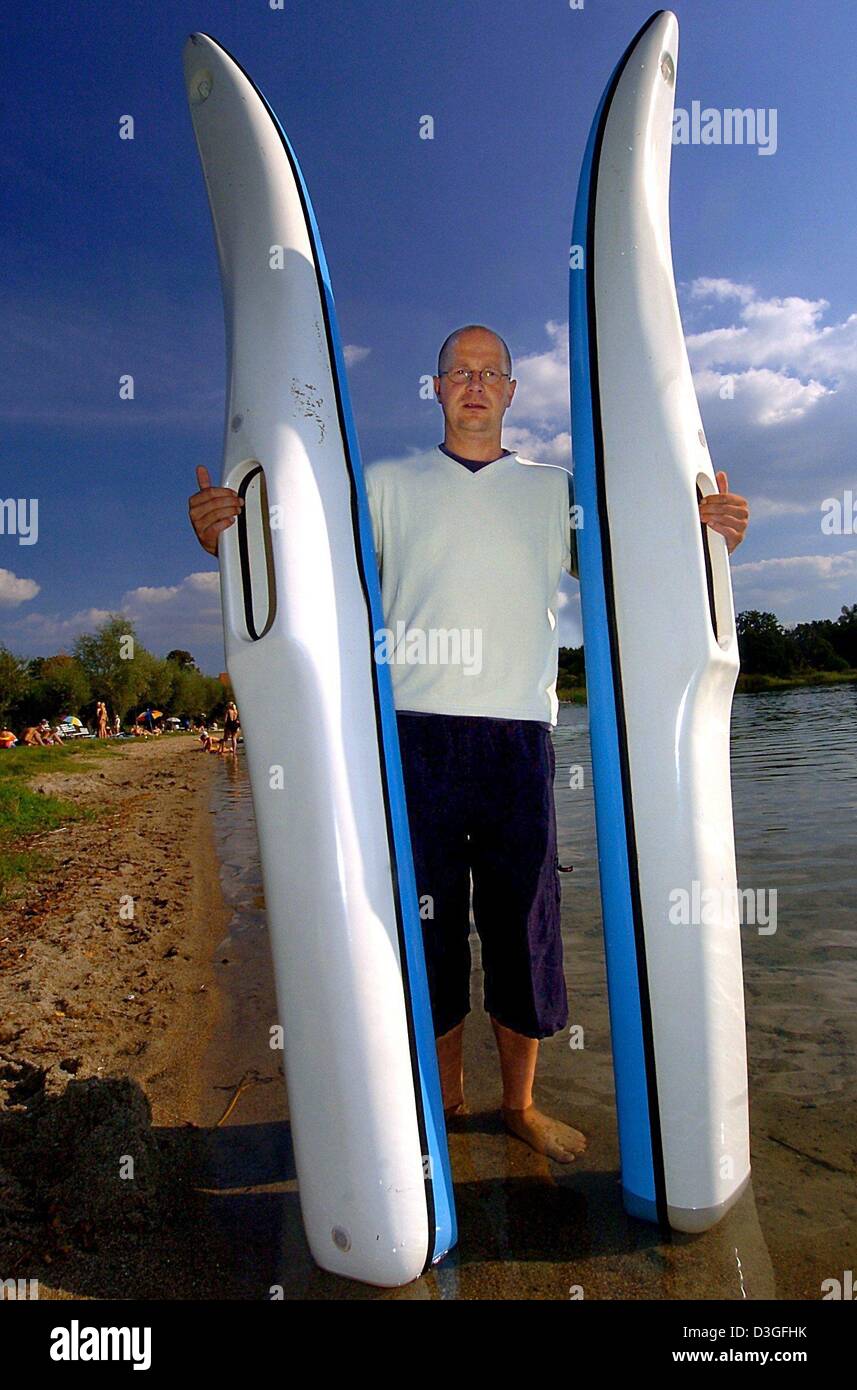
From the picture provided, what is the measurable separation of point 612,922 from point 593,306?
1628mm

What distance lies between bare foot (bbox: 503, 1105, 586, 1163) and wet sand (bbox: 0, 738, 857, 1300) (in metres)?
0.04

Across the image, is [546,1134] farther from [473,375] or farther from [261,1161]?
[473,375]

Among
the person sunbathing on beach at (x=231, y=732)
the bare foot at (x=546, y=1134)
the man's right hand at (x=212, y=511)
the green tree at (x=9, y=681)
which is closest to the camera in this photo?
the man's right hand at (x=212, y=511)

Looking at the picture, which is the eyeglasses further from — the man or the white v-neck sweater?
the white v-neck sweater

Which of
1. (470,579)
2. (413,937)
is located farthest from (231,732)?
(413,937)

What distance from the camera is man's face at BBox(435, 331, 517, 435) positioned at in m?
2.42

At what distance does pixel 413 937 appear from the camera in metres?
2.09

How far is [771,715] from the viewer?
2338 centimetres

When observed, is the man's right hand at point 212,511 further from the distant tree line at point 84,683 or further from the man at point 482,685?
the distant tree line at point 84,683

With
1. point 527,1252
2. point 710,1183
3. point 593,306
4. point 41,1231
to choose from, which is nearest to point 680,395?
point 593,306

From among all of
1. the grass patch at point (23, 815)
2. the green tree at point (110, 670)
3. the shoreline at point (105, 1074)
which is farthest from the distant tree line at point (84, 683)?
the shoreline at point (105, 1074)

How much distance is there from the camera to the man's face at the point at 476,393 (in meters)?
2.42

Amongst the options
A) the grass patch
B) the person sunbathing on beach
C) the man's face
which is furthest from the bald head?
the person sunbathing on beach
